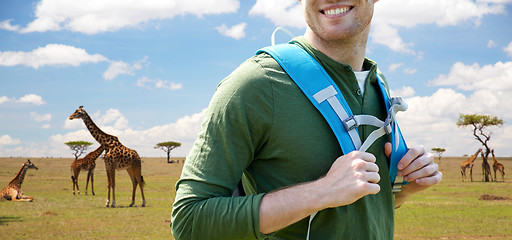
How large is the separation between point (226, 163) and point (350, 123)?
15.2 inches

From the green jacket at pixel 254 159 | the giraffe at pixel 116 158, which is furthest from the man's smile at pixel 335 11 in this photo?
the giraffe at pixel 116 158

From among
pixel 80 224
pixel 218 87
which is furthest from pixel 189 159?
pixel 80 224

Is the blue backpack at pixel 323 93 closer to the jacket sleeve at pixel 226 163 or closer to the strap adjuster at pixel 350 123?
the strap adjuster at pixel 350 123

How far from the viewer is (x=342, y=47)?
64.1 inches

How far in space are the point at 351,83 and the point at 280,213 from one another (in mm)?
568

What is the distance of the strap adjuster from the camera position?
4.62ft

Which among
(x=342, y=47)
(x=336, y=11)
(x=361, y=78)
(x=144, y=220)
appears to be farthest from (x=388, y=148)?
(x=144, y=220)

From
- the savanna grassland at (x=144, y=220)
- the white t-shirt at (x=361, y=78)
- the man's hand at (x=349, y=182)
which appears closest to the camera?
the man's hand at (x=349, y=182)

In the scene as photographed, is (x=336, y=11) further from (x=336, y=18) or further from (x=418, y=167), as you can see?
(x=418, y=167)

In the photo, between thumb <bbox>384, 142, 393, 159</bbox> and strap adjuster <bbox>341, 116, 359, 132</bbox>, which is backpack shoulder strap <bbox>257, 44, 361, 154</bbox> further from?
thumb <bbox>384, 142, 393, 159</bbox>

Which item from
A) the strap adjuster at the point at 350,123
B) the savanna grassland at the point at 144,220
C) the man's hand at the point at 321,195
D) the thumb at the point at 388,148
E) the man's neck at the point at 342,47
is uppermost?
the man's neck at the point at 342,47

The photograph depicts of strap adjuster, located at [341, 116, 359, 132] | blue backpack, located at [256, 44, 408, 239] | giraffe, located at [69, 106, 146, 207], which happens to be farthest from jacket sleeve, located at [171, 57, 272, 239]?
giraffe, located at [69, 106, 146, 207]

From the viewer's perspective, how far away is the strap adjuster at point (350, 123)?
1.41 metres

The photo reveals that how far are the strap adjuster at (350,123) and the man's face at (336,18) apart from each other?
32cm
